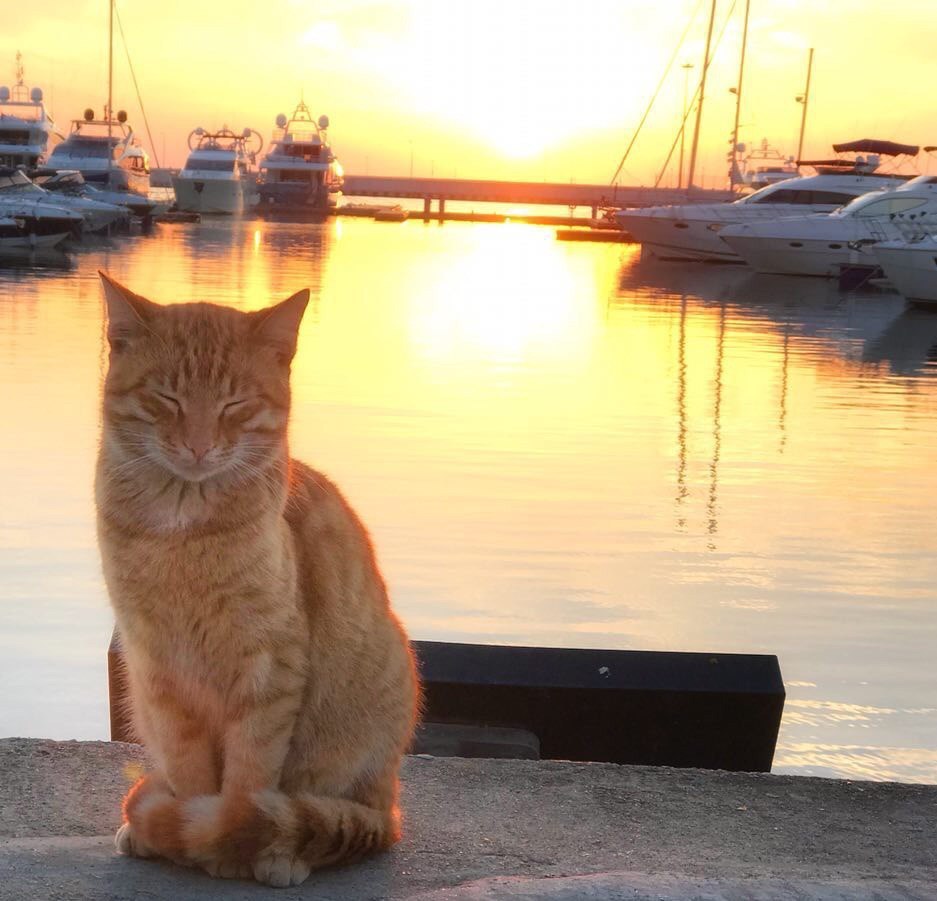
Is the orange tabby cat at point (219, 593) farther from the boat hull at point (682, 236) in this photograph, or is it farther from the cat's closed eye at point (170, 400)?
the boat hull at point (682, 236)

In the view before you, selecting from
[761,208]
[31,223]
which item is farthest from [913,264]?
[31,223]

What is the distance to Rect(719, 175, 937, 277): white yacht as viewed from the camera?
32.1 meters

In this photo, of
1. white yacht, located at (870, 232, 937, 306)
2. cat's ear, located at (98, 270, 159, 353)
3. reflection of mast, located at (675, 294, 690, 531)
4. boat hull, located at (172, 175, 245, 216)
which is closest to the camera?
cat's ear, located at (98, 270, 159, 353)

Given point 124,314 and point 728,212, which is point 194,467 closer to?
point 124,314

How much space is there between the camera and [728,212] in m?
40.0

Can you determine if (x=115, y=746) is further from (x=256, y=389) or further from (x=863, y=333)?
(x=863, y=333)

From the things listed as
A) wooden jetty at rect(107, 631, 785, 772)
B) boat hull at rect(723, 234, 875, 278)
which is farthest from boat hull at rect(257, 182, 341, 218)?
wooden jetty at rect(107, 631, 785, 772)

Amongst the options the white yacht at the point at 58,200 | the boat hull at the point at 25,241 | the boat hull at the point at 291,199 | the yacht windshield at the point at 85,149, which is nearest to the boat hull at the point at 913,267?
the boat hull at the point at 25,241

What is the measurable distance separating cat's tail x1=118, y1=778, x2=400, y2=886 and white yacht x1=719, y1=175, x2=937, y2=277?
3058 centimetres

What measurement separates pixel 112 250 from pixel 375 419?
2744cm

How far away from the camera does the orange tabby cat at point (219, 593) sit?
8.90ft

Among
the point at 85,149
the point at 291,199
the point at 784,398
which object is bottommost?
the point at 291,199

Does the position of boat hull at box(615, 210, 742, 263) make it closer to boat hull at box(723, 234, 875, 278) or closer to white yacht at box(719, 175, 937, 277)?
white yacht at box(719, 175, 937, 277)

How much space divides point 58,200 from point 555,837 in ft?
131
